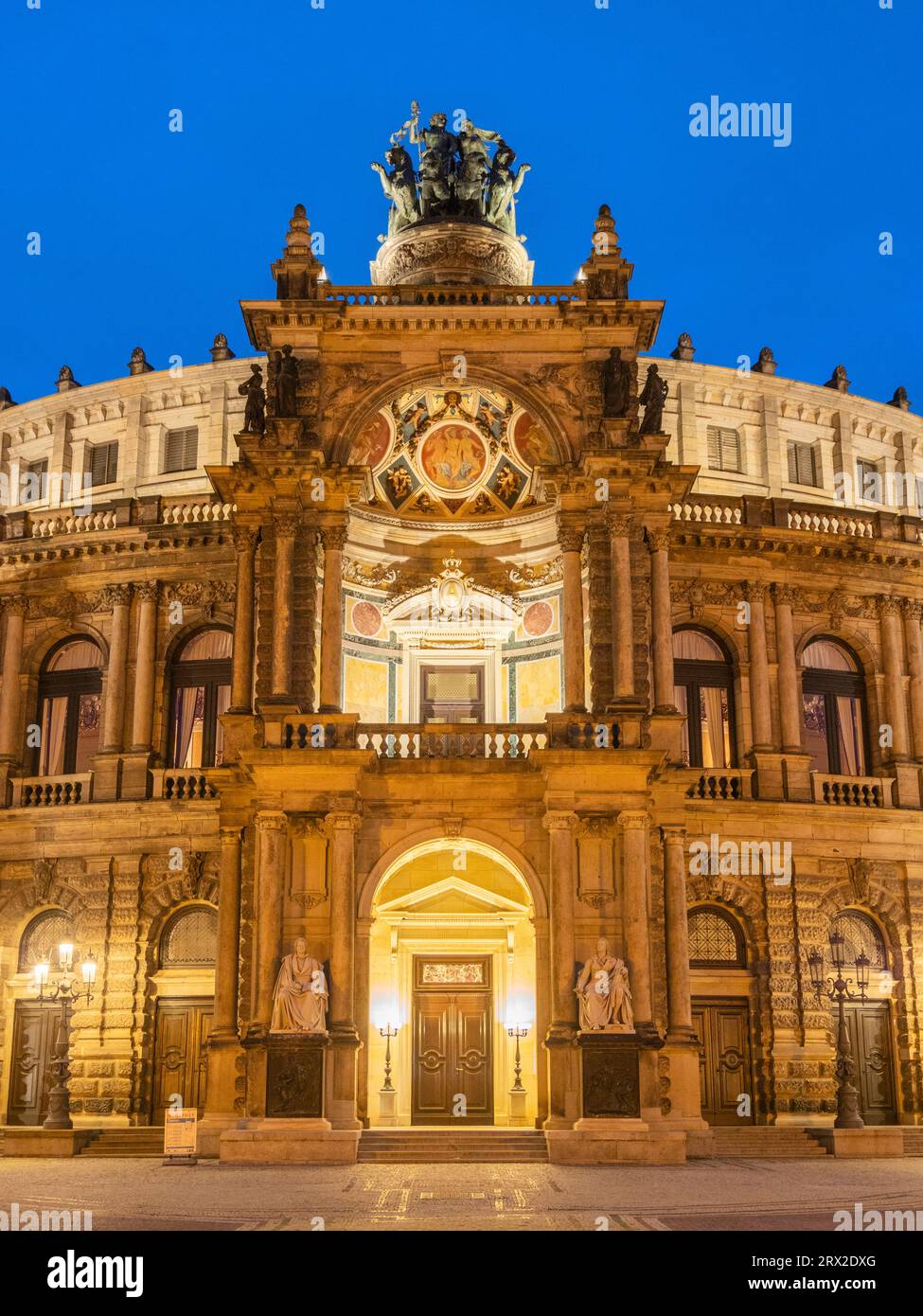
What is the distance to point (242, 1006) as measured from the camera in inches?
1156

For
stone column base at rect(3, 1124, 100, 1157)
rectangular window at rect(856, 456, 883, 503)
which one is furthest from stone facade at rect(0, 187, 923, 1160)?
rectangular window at rect(856, 456, 883, 503)

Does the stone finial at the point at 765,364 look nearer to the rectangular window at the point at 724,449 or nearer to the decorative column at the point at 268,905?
the rectangular window at the point at 724,449

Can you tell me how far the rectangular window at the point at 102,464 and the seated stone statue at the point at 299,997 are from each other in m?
20.9

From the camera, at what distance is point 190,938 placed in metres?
34.9

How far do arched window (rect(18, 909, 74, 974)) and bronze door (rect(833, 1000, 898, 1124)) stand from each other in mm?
18149

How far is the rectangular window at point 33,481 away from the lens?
4506cm

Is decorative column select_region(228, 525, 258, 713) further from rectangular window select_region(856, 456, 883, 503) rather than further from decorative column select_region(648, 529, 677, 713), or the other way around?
rectangular window select_region(856, 456, 883, 503)

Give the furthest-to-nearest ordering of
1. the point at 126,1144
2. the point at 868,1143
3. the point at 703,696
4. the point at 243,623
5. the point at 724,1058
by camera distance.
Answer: the point at 703,696
the point at 724,1058
the point at 243,623
the point at 126,1144
the point at 868,1143

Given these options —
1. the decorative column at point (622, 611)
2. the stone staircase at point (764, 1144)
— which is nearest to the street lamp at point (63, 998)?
the decorative column at point (622, 611)

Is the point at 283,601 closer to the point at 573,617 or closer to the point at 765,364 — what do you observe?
the point at 573,617

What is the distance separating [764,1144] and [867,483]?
75.1 ft

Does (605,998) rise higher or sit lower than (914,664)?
lower

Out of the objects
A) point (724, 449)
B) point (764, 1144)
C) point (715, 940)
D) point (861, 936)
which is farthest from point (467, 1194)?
point (724, 449)
